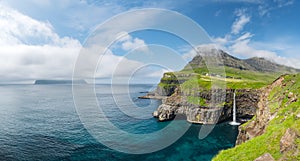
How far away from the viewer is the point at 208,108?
8062 centimetres

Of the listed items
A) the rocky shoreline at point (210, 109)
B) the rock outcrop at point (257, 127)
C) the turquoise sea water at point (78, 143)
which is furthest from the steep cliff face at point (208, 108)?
the rock outcrop at point (257, 127)

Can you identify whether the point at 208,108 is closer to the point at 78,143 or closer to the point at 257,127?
the point at 257,127

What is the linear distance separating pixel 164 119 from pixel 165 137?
78.6ft

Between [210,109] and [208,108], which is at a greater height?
[208,108]

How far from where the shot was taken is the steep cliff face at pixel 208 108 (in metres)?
79.8

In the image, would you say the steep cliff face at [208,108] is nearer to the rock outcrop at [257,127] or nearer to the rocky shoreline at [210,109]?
the rocky shoreline at [210,109]

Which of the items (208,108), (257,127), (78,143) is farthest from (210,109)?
(78,143)

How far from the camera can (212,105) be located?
82.1 m

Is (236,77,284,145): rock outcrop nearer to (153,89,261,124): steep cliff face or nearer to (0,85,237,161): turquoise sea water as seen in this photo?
(0,85,237,161): turquoise sea water

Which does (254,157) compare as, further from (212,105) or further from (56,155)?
(212,105)

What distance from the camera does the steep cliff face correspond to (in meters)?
79.8

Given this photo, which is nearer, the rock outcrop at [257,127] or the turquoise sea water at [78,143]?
the rock outcrop at [257,127]

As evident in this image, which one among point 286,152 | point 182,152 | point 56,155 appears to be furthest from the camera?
point 182,152

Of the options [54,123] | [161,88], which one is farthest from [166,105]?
[161,88]
